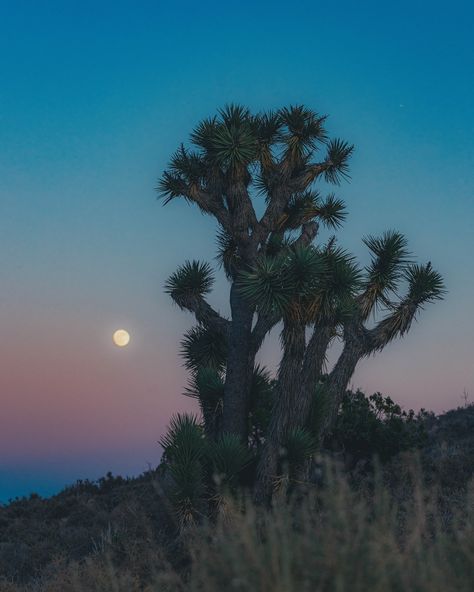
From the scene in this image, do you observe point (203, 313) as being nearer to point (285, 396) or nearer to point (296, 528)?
point (285, 396)

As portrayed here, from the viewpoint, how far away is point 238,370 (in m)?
16.5

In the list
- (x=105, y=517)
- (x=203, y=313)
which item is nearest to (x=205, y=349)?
(x=203, y=313)

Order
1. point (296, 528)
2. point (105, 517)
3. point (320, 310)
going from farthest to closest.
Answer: point (105, 517)
point (320, 310)
point (296, 528)

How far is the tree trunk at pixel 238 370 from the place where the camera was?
645 inches

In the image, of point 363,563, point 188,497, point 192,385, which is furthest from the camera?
point 192,385

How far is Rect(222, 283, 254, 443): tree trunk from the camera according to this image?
16.4 m

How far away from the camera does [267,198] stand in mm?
18188

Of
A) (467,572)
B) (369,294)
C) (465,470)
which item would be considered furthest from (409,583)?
(465,470)

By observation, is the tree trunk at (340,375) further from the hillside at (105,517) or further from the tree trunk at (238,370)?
the hillside at (105,517)

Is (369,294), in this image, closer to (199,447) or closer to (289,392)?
(289,392)

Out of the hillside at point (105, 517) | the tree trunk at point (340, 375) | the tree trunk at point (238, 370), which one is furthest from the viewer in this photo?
the tree trunk at point (340, 375)

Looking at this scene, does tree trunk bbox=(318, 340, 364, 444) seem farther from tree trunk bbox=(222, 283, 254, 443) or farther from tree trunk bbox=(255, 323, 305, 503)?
tree trunk bbox=(222, 283, 254, 443)

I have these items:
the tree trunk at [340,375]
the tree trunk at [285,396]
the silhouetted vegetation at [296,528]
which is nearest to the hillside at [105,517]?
the silhouetted vegetation at [296,528]

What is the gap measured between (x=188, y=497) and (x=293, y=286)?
182 inches
